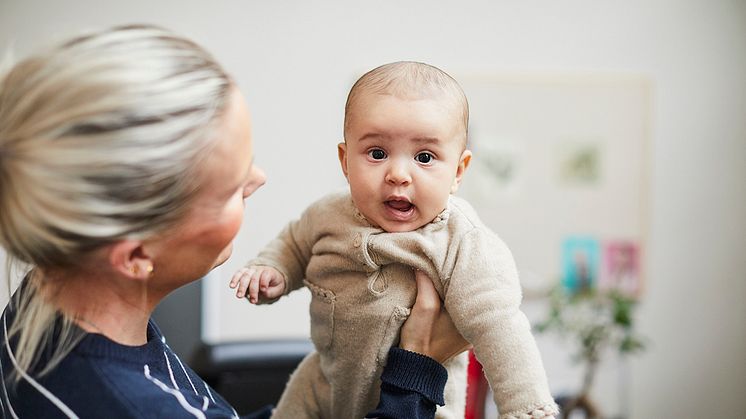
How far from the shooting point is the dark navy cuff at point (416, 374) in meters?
1.03

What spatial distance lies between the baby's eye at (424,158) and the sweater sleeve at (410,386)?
11.3 inches

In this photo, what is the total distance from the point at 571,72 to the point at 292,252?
8.54ft

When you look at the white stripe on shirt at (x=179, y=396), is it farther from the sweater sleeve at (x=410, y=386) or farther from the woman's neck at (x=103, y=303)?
the sweater sleeve at (x=410, y=386)

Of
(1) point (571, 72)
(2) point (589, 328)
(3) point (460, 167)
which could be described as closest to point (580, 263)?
(2) point (589, 328)

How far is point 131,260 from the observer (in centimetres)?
87

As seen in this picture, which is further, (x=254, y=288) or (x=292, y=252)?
(x=292, y=252)

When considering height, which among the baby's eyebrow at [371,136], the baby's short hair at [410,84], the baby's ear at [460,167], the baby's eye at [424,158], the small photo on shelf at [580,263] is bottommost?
the small photo on shelf at [580,263]

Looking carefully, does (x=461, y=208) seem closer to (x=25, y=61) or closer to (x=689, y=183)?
(x=25, y=61)

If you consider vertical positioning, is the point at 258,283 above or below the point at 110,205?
below

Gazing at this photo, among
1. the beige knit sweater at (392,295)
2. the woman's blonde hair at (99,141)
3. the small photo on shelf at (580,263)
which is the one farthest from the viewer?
the small photo on shelf at (580,263)

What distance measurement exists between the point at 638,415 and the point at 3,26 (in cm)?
356

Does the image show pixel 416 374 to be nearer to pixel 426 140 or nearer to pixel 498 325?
pixel 498 325

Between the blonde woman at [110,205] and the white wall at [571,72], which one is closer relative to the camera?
the blonde woman at [110,205]

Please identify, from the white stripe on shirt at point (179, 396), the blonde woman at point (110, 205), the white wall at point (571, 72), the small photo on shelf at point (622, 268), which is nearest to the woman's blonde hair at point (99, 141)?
the blonde woman at point (110, 205)
